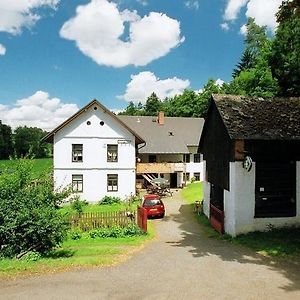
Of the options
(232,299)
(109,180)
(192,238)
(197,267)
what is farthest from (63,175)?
(232,299)

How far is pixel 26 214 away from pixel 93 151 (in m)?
20.8

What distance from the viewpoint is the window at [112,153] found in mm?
34938

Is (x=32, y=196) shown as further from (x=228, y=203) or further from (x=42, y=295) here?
(x=228, y=203)

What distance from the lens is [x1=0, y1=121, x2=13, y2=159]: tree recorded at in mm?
110137

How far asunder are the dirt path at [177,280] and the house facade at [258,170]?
142 inches

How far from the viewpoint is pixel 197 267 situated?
12.5 meters

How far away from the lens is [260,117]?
19859 mm

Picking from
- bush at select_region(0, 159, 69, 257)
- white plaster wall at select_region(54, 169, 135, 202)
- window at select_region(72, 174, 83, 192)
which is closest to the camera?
bush at select_region(0, 159, 69, 257)

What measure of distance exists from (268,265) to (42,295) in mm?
7742

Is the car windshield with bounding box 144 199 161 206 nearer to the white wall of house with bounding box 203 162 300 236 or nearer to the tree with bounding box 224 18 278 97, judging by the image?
the white wall of house with bounding box 203 162 300 236

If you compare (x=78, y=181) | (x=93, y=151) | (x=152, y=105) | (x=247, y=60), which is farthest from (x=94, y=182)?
(x=152, y=105)

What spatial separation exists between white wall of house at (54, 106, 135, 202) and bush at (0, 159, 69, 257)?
1879 cm

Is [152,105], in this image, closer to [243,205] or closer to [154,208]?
[154,208]

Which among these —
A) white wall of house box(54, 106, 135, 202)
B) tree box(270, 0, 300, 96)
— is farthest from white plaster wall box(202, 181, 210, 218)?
tree box(270, 0, 300, 96)
